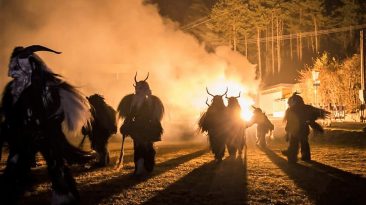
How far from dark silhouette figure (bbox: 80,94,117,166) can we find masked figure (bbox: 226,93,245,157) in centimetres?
355

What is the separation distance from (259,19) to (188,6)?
32.9 ft

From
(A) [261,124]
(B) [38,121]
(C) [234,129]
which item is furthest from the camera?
(A) [261,124]

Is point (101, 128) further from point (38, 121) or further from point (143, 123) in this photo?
point (38, 121)

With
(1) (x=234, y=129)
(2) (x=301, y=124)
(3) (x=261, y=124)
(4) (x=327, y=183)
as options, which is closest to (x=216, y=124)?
(1) (x=234, y=129)

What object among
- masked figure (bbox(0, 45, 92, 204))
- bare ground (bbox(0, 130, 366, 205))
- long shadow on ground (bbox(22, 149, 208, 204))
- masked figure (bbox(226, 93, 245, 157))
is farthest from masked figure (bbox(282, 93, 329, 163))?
masked figure (bbox(0, 45, 92, 204))

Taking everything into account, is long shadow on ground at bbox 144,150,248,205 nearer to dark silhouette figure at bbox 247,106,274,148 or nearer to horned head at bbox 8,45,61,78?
horned head at bbox 8,45,61,78

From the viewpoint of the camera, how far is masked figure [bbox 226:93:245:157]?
12781 mm

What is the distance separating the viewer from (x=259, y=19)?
51.0 metres

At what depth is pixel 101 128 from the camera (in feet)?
37.2

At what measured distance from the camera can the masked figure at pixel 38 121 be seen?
18.6ft

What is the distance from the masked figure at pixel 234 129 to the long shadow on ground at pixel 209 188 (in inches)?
83.7

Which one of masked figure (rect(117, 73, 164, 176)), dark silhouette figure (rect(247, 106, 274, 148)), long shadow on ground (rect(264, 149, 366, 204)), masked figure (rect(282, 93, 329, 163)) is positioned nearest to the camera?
long shadow on ground (rect(264, 149, 366, 204))

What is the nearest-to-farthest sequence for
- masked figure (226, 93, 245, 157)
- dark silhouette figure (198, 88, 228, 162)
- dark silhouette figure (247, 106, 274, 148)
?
dark silhouette figure (198, 88, 228, 162) < masked figure (226, 93, 245, 157) < dark silhouette figure (247, 106, 274, 148)

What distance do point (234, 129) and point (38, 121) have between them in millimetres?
7969
